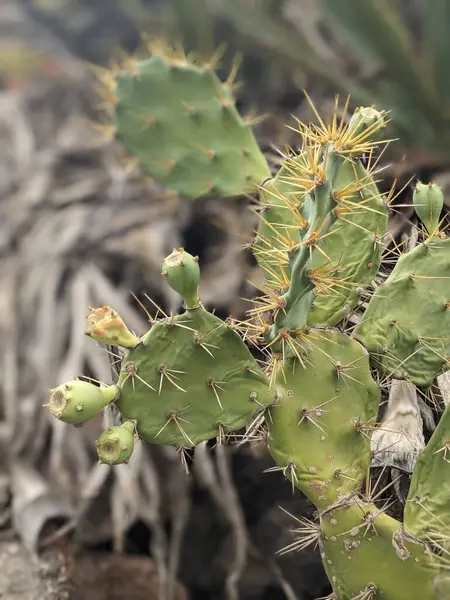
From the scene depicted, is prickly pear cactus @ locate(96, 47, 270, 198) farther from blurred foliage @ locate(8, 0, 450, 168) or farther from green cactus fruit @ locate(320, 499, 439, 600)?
green cactus fruit @ locate(320, 499, 439, 600)

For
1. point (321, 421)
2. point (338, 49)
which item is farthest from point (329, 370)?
point (338, 49)

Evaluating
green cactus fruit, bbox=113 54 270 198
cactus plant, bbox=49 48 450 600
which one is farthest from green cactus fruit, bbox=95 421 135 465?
green cactus fruit, bbox=113 54 270 198

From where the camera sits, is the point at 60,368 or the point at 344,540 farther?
the point at 60,368

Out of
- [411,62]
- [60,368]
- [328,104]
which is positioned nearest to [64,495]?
[60,368]

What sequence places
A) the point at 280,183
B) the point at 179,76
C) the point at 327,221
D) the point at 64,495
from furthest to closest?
the point at 64,495, the point at 179,76, the point at 280,183, the point at 327,221

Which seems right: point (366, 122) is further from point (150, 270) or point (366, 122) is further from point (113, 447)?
point (150, 270)

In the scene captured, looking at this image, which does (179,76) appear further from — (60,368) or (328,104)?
(60,368)
